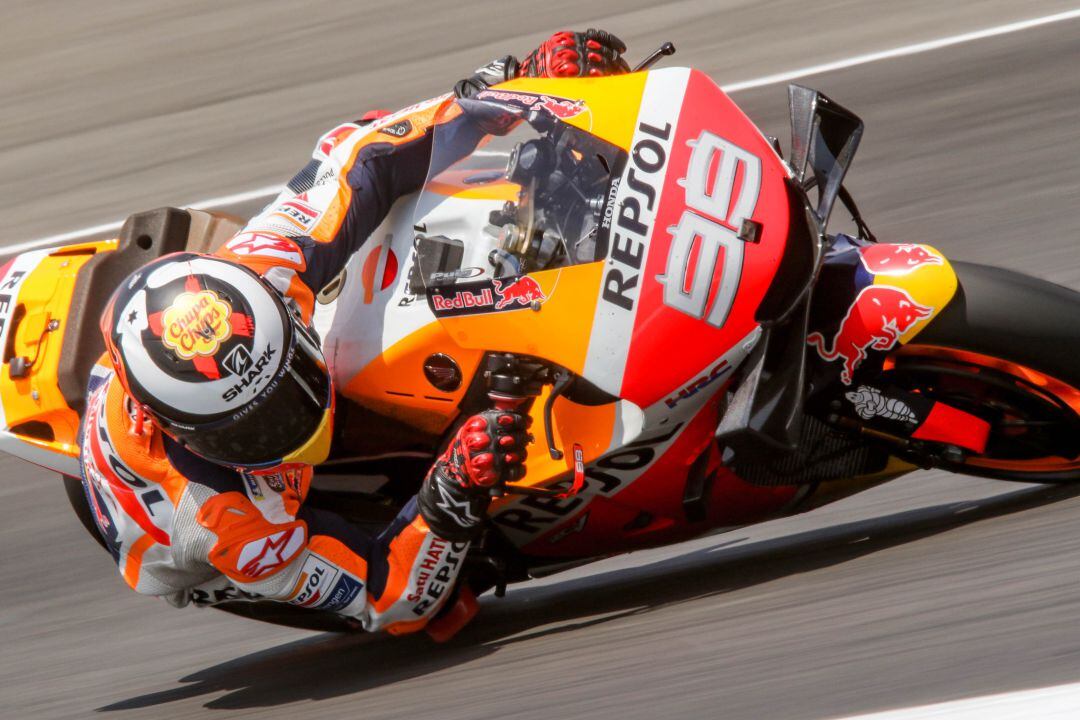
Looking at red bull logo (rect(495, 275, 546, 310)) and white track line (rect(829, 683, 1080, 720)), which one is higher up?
red bull logo (rect(495, 275, 546, 310))

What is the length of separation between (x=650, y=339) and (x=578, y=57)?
4.33 ft

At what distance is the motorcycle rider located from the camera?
3717 mm

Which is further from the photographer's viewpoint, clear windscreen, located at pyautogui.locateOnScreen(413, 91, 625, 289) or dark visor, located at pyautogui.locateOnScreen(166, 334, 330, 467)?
dark visor, located at pyautogui.locateOnScreen(166, 334, 330, 467)

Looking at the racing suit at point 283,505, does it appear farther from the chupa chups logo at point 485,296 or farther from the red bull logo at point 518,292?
the red bull logo at point 518,292

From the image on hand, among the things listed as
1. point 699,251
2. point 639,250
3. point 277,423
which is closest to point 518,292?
point 639,250

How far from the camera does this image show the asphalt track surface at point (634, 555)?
3650 mm

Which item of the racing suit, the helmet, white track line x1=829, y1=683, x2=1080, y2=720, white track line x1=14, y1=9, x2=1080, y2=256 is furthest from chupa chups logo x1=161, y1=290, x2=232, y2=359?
white track line x1=14, y1=9, x2=1080, y2=256

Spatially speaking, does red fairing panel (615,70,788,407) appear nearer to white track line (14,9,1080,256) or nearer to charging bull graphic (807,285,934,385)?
charging bull graphic (807,285,934,385)

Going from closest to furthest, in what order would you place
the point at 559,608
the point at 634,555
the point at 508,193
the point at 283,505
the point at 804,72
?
the point at 508,193
the point at 283,505
the point at 559,608
the point at 634,555
the point at 804,72

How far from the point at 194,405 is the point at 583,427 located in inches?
39.2

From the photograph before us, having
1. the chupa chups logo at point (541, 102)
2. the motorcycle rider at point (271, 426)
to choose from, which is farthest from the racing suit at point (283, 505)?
the chupa chups logo at point (541, 102)

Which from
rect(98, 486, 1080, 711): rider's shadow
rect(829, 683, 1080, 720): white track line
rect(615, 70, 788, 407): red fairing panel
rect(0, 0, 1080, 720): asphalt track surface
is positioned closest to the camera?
rect(829, 683, 1080, 720): white track line

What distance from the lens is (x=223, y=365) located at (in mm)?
3682

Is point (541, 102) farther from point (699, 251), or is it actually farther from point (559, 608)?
point (559, 608)
